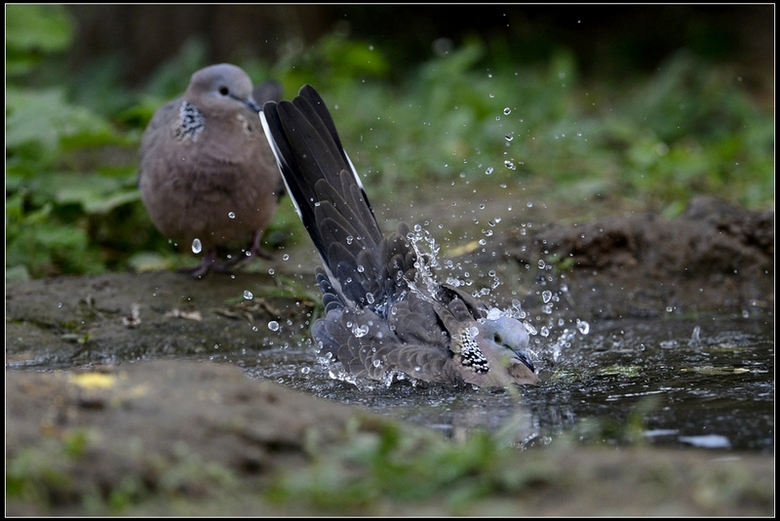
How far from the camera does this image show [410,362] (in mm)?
4223

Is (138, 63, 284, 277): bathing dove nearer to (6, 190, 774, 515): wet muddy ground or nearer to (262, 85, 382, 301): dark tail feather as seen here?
(262, 85, 382, 301): dark tail feather

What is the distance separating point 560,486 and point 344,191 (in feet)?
8.53

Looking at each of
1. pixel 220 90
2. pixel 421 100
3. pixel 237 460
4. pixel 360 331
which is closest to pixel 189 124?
pixel 220 90

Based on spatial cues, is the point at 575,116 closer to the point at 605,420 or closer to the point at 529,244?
the point at 529,244

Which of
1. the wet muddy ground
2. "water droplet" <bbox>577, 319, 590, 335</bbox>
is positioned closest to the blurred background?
"water droplet" <bbox>577, 319, 590, 335</bbox>

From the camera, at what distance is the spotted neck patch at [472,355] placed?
4242 mm

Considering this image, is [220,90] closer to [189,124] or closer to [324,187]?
[189,124]

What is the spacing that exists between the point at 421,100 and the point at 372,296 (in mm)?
5644

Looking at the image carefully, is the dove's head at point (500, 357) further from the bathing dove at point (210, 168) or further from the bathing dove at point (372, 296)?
the bathing dove at point (210, 168)

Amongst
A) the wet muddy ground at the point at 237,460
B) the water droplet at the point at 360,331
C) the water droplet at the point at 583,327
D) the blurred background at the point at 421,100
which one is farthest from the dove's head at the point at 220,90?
the wet muddy ground at the point at 237,460

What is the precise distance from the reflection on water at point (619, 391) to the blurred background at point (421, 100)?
1.60 metres

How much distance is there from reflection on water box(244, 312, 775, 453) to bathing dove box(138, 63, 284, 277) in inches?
34.7

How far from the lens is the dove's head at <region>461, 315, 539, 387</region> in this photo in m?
4.21

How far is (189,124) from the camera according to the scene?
5.54 meters
